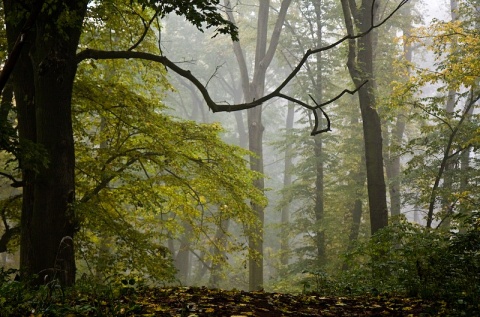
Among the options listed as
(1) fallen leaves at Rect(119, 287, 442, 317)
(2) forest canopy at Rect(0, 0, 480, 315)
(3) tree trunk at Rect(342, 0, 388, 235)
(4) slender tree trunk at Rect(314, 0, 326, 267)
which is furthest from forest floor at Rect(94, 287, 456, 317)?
(4) slender tree trunk at Rect(314, 0, 326, 267)

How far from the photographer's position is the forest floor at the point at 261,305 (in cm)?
366

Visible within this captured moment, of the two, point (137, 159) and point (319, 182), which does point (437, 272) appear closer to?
point (137, 159)

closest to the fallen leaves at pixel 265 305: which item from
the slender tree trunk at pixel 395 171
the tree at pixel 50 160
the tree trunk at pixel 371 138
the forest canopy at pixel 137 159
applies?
the forest canopy at pixel 137 159

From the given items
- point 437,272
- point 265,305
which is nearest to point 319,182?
point 437,272

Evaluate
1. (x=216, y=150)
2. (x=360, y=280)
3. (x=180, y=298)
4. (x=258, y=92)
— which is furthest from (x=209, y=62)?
(x=180, y=298)

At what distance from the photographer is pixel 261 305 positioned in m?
4.27

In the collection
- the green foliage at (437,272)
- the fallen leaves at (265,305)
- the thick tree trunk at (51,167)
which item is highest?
the thick tree trunk at (51,167)

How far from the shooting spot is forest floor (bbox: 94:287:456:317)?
366cm

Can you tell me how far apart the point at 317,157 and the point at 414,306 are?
1393cm

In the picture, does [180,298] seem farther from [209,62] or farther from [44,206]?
[209,62]

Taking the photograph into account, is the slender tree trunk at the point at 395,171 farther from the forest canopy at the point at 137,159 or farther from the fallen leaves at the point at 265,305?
the fallen leaves at the point at 265,305

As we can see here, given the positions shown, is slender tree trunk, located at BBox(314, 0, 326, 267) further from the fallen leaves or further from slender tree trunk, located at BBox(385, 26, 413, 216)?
the fallen leaves

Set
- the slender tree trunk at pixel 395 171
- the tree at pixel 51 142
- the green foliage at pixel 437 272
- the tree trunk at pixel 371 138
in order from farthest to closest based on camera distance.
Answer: the slender tree trunk at pixel 395 171 → the tree trunk at pixel 371 138 → the tree at pixel 51 142 → the green foliage at pixel 437 272

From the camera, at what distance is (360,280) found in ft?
24.3
